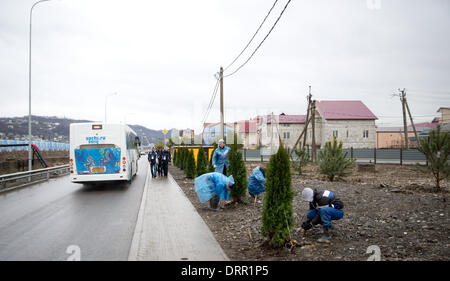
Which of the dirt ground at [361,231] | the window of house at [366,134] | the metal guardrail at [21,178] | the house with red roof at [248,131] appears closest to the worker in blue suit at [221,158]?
the dirt ground at [361,231]

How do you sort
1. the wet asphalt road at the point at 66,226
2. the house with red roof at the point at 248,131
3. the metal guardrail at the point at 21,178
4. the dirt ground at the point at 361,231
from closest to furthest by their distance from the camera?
the dirt ground at the point at 361,231, the wet asphalt road at the point at 66,226, the metal guardrail at the point at 21,178, the house with red roof at the point at 248,131

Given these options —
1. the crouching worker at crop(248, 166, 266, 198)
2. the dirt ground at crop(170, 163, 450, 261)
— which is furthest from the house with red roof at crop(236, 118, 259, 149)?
the dirt ground at crop(170, 163, 450, 261)

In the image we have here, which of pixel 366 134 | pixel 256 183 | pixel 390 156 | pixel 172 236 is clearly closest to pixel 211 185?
pixel 256 183

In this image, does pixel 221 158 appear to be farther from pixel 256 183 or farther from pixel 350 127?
pixel 350 127

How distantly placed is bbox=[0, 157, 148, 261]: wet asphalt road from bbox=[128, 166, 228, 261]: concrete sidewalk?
25 centimetres

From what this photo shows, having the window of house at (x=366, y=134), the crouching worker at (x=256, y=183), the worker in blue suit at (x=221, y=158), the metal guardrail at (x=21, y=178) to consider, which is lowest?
the metal guardrail at (x=21, y=178)

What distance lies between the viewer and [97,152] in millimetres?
14438

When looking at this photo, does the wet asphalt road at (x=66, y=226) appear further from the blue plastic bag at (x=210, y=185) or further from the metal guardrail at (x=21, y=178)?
the metal guardrail at (x=21, y=178)

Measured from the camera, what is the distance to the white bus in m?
14.3

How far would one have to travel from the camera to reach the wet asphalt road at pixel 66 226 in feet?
18.4

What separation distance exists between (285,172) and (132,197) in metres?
8.18

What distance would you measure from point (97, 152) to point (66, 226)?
23.8ft
